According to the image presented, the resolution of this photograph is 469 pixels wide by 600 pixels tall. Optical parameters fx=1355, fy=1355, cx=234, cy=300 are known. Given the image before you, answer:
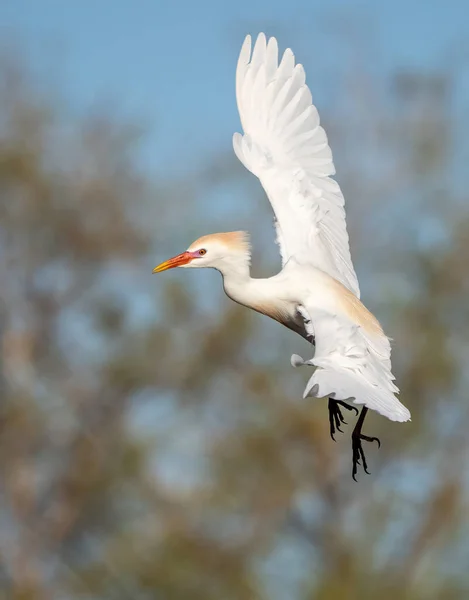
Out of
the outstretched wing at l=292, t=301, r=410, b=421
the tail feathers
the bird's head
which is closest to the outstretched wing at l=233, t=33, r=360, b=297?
the bird's head

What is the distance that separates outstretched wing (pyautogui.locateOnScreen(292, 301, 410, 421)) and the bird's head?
14.2 inches

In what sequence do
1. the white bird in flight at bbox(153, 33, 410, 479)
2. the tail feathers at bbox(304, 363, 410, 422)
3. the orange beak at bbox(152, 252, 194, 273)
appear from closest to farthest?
the tail feathers at bbox(304, 363, 410, 422) → the white bird in flight at bbox(153, 33, 410, 479) → the orange beak at bbox(152, 252, 194, 273)

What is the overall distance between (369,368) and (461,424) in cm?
1084

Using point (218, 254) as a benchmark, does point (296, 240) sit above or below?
above

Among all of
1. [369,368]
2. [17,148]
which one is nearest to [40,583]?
[17,148]

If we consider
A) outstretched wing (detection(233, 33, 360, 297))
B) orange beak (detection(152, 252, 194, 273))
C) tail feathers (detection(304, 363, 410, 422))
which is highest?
outstretched wing (detection(233, 33, 360, 297))

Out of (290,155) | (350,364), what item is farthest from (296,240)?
(350,364)

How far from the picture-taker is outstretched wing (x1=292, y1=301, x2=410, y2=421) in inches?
147

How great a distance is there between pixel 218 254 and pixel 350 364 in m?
0.98

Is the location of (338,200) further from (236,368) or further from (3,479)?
(3,479)

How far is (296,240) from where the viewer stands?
5055 millimetres

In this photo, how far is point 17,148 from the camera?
15.4 metres

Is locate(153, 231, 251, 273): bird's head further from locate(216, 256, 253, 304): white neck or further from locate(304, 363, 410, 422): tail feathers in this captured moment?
locate(304, 363, 410, 422): tail feathers

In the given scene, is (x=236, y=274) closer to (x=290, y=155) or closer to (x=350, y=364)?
(x=290, y=155)
